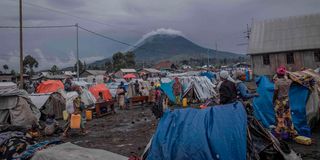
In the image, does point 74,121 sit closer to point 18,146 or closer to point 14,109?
point 14,109

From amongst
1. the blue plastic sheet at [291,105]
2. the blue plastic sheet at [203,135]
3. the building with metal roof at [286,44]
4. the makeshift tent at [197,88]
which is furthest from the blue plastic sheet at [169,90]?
the building with metal roof at [286,44]

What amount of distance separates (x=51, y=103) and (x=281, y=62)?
84.4 ft

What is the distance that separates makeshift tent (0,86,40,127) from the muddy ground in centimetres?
232

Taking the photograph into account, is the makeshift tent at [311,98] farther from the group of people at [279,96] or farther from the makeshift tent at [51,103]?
the makeshift tent at [51,103]

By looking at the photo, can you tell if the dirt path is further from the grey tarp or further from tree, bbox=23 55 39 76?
tree, bbox=23 55 39 76

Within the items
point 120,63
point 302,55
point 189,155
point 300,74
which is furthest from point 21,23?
point 120,63

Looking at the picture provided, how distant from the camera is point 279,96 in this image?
7.35 metres

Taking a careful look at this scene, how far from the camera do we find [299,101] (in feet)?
26.1

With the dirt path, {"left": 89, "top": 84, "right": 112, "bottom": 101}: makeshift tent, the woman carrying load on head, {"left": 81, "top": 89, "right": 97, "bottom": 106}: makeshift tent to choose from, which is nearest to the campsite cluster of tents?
the woman carrying load on head

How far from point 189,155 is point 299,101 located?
17.5 ft

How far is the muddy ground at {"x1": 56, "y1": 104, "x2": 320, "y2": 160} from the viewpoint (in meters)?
6.85

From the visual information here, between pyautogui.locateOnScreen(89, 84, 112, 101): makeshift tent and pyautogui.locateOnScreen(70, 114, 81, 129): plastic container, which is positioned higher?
pyautogui.locateOnScreen(89, 84, 112, 101): makeshift tent

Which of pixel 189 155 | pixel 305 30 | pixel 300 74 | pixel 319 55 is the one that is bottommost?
pixel 189 155

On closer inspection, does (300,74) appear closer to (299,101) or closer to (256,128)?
(299,101)
